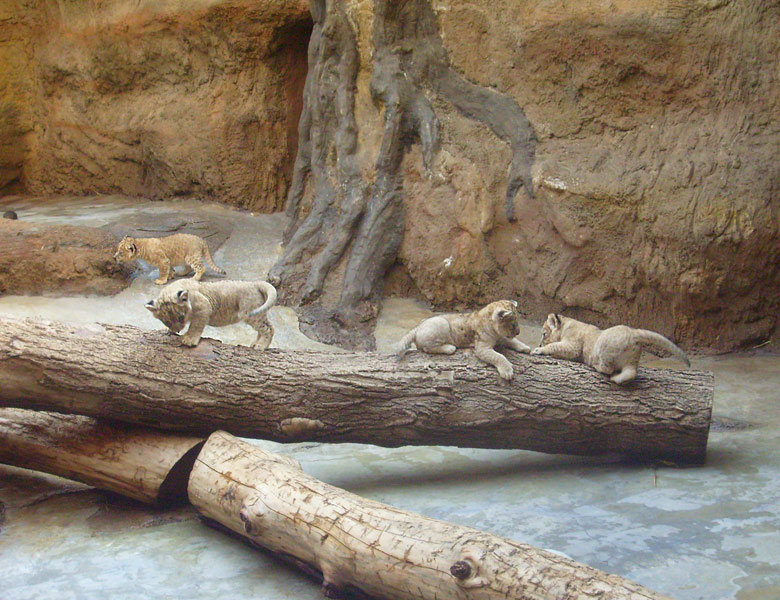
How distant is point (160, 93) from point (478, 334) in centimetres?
887

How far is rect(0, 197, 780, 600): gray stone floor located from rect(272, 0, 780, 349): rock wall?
1.60 metres

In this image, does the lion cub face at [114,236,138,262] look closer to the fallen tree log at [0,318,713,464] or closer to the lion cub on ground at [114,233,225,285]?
the lion cub on ground at [114,233,225,285]

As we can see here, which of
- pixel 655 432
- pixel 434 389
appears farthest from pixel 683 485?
pixel 434 389

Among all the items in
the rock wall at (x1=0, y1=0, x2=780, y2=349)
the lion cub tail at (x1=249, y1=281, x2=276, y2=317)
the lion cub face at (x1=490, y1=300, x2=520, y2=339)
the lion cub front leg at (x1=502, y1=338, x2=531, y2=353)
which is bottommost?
the lion cub front leg at (x1=502, y1=338, x2=531, y2=353)

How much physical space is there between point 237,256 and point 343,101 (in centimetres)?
233

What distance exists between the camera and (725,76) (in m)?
8.02

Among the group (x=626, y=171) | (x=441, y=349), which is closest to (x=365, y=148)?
(x=626, y=171)

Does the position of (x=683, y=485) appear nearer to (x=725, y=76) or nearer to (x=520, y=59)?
(x=725, y=76)

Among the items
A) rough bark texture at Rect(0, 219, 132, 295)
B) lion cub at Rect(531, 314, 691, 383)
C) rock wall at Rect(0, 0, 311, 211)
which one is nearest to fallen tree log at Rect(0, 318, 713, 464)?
lion cub at Rect(531, 314, 691, 383)

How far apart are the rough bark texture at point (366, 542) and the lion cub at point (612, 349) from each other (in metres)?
2.04

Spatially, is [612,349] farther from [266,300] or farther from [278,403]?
[266,300]

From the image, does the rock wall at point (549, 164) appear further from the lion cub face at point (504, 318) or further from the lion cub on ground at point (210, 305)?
the lion cub face at point (504, 318)

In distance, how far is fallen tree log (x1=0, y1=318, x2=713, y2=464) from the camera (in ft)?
18.7

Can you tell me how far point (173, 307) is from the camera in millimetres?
5730
